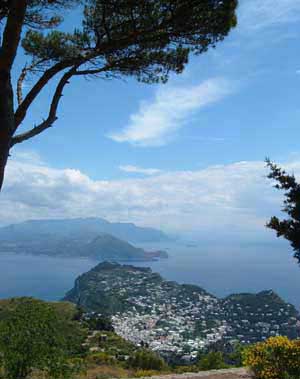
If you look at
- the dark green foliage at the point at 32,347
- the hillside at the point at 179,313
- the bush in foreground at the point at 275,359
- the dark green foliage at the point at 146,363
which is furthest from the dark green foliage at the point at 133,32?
the hillside at the point at 179,313

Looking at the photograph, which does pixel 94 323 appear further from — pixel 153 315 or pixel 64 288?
pixel 64 288

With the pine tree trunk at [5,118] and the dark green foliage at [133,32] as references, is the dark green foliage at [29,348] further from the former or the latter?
the dark green foliage at [133,32]

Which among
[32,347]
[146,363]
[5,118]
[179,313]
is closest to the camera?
[5,118]

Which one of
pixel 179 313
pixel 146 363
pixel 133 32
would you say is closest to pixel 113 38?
pixel 133 32

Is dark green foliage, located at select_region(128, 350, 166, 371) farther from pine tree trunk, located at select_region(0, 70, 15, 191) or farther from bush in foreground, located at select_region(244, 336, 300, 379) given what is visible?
pine tree trunk, located at select_region(0, 70, 15, 191)

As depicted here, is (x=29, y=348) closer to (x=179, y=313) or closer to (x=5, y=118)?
(x=5, y=118)

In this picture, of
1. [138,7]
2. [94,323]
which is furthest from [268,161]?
[94,323]
